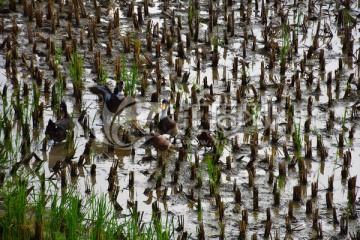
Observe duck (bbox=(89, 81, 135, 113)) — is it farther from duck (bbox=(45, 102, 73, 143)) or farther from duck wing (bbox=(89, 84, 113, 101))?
duck (bbox=(45, 102, 73, 143))

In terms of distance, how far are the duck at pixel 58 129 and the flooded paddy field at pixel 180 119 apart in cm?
1

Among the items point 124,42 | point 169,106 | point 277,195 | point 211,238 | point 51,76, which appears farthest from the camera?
point 124,42

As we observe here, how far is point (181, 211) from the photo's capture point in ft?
25.2

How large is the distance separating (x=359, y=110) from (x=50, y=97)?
137 inches

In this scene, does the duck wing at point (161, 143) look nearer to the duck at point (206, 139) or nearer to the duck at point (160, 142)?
the duck at point (160, 142)

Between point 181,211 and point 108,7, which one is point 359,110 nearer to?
point 181,211

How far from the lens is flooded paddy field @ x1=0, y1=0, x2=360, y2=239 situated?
24.4ft

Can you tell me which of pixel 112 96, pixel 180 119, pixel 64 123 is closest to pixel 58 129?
pixel 64 123

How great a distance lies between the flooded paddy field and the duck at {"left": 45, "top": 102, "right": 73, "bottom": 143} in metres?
0.01

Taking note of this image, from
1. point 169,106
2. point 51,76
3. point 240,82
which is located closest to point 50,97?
point 51,76

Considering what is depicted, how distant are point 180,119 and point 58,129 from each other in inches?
56.7

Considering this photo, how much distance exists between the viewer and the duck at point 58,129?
8703 mm
